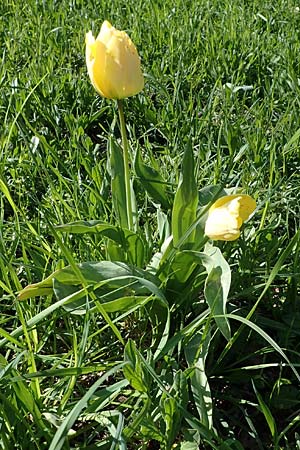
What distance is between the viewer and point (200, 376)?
1307 mm

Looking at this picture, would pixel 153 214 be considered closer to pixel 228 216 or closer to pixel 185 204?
pixel 185 204

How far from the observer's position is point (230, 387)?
1.44m

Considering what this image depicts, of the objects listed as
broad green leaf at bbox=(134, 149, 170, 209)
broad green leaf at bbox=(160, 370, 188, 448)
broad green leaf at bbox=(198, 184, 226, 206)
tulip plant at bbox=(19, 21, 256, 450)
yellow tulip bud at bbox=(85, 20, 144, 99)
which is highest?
yellow tulip bud at bbox=(85, 20, 144, 99)

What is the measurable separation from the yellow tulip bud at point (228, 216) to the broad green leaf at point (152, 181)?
1.08ft

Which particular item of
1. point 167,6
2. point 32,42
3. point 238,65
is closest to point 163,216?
point 238,65

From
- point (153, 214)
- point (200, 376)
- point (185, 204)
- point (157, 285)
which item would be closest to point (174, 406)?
point (200, 376)

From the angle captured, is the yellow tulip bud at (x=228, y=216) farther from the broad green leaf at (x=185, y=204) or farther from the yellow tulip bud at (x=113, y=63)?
the yellow tulip bud at (x=113, y=63)

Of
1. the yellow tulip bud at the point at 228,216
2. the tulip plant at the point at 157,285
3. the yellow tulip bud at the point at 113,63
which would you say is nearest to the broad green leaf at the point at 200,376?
the tulip plant at the point at 157,285

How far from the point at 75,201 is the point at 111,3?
1.58m

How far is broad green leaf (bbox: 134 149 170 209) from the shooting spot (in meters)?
1.61

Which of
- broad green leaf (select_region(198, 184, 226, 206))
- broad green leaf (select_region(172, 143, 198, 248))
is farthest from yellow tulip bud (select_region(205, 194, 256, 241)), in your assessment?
broad green leaf (select_region(198, 184, 226, 206))

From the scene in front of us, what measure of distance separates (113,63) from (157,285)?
16.8 inches

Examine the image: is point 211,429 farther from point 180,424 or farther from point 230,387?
point 230,387

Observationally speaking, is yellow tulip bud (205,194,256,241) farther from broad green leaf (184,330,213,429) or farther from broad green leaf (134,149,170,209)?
broad green leaf (134,149,170,209)
